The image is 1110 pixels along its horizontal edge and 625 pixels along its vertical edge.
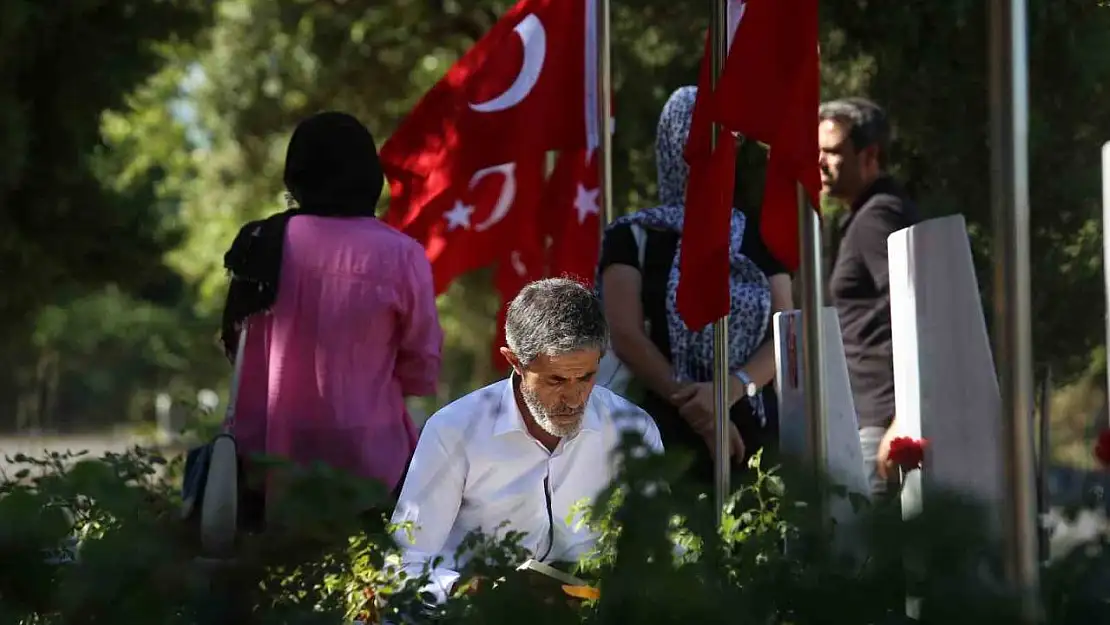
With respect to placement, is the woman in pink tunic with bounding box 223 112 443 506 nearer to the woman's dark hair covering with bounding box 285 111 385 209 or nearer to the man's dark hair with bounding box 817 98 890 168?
the woman's dark hair covering with bounding box 285 111 385 209

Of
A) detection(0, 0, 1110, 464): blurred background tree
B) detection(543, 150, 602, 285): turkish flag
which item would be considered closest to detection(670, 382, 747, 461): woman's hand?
detection(543, 150, 602, 285): turkish flag

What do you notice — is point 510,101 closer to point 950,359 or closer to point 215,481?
point 215,481

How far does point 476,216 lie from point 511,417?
10.1 ft

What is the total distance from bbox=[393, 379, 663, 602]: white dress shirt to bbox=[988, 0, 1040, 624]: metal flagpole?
1.16 meters

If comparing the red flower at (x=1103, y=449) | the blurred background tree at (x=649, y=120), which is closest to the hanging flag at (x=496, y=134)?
the blurred background tree at (x=649, y=120)

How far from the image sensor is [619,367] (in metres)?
5.17

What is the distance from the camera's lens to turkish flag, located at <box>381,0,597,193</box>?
6.68m

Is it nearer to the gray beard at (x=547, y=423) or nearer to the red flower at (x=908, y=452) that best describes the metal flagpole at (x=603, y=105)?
the gray beard at (x=547, y=423)

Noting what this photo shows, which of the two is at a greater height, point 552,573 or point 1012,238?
point 1012,238

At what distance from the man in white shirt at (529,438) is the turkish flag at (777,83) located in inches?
22.0

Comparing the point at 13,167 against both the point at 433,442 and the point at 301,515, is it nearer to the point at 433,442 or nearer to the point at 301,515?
the point at 433,442

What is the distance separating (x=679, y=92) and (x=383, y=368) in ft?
4.07

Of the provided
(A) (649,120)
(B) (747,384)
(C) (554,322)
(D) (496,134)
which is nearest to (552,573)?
(C) (554,322)

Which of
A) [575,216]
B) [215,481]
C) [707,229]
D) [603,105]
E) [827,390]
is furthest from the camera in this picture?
[575,216]
